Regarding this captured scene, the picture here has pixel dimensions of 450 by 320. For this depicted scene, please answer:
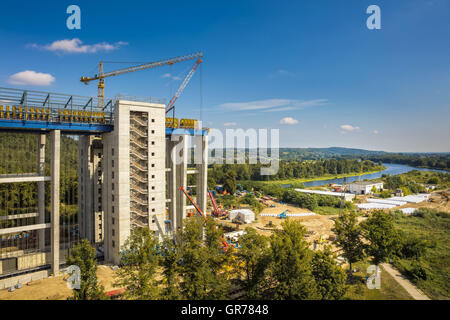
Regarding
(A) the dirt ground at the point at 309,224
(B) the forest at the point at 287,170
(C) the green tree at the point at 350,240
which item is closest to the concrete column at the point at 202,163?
(A) the dirt ground at the point at 309,224

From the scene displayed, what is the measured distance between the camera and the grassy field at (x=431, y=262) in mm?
26328

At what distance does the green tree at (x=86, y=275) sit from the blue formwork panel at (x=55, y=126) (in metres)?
14.1

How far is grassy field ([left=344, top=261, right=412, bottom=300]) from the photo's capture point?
24.1 m

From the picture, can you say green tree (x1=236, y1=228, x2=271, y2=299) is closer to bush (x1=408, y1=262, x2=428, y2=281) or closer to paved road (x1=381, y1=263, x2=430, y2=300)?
paved road (x1=381, y1=263, x2=430, y2=300)

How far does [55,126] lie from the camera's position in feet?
90.4

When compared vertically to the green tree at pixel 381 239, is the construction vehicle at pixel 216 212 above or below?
below

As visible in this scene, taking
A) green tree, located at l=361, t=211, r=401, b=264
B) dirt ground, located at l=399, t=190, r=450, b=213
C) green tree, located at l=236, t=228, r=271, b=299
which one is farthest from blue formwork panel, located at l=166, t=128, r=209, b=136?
dirt ground, located at l=399, t=190, r=450, b=213

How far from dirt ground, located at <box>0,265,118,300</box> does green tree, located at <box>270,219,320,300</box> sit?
51.8ft

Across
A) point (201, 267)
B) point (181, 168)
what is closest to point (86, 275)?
point (201, 267)

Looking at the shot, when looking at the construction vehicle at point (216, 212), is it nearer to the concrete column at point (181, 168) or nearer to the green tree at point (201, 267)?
the concrete column at point (181, 168)

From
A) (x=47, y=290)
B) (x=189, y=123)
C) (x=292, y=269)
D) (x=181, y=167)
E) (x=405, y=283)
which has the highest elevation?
(x=189, y=123)

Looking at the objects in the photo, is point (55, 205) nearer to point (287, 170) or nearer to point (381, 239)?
point (381, 239)

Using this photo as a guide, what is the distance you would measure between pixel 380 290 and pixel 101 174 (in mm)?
36501
